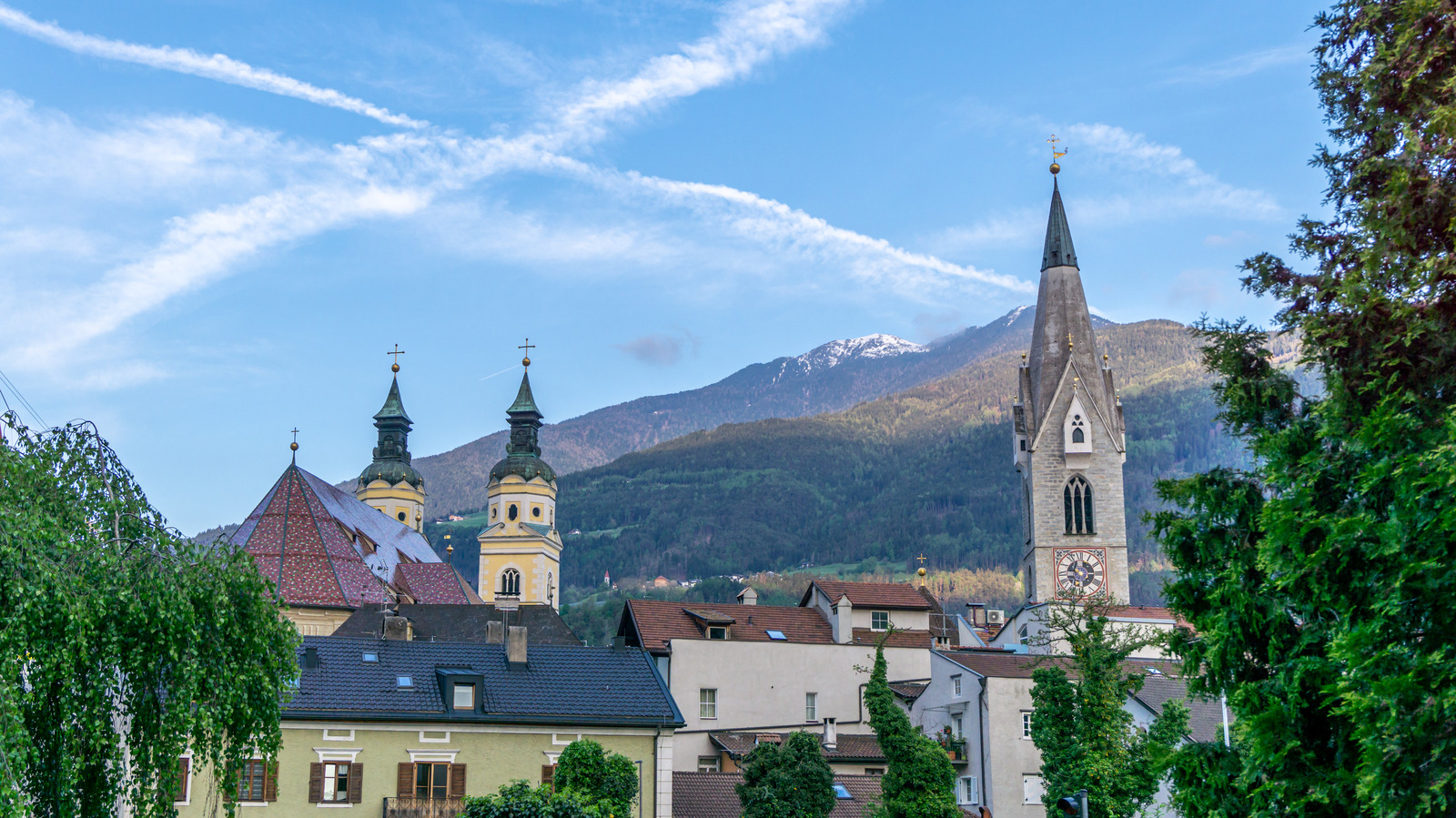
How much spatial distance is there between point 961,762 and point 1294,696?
31826 millimetres

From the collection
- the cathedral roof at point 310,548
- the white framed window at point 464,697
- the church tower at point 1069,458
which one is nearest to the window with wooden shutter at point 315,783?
the white framed window at point 464,697

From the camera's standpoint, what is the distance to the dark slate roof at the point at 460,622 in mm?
57906

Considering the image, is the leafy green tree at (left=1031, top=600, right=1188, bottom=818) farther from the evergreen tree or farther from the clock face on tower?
the clock face on tower

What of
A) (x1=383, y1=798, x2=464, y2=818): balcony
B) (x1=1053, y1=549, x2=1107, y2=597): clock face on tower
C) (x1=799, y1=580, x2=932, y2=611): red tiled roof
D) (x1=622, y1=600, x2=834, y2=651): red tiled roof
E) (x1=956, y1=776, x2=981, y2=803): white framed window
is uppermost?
(x1=1053, y1=549, x2=1107, y2=597): clock face on tower

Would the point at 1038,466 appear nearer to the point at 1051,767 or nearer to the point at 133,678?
the point at 1051,767

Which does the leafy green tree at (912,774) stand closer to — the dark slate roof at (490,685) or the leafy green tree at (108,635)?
the dark slate roof at (490,685)

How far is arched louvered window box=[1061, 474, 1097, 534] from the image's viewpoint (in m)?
69.0

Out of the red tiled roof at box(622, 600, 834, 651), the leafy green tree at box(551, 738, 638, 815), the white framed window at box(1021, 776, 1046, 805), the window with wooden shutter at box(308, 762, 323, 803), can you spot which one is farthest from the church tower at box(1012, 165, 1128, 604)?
the window with wooden shutter at box(308, 762, 323, 803)

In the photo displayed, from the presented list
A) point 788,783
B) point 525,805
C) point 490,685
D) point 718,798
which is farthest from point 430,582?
point 525,805

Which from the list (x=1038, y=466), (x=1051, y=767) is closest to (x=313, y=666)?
(x=1051, y=767)

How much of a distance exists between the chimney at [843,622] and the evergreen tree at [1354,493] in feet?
141

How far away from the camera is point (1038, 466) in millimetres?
69375

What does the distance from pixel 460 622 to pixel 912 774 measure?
2855 centimetres

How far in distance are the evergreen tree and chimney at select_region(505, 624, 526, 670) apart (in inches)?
929
